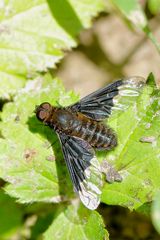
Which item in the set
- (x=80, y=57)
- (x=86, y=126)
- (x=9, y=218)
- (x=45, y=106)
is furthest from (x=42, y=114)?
(x=80, y=57)

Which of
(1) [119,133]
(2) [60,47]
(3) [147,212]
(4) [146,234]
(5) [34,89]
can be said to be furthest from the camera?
(4) [146,234]

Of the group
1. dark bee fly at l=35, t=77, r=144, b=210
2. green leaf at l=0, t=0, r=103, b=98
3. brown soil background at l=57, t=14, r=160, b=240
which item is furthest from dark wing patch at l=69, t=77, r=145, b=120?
brown soil background at l=57, t=14, r=160, b=240

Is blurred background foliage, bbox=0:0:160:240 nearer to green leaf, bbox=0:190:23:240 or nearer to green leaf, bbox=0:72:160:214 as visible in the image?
green leaf, bbox=0:190:23:240

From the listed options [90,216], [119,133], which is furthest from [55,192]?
[119,133]

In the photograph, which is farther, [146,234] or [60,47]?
[146,234]

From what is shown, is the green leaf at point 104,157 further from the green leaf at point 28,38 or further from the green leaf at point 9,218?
the green leaf at point 9,218

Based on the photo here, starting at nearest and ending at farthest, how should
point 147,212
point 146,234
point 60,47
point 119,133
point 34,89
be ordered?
point 147,212
point 119,133
point 34,89
point 60,47
point 146,234

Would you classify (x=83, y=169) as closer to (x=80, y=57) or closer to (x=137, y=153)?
(x=137, y=153)

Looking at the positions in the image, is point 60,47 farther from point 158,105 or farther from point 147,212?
point 147,212
